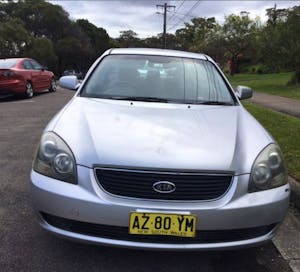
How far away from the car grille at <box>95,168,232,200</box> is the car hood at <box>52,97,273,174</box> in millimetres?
51

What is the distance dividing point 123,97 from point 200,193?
5.03ft

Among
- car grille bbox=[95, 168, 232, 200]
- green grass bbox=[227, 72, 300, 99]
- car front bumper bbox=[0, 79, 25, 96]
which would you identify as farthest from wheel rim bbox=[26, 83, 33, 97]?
car grille bbox=[95, 168, 232, 200]

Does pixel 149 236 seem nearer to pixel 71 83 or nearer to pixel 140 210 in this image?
pixel 140 210

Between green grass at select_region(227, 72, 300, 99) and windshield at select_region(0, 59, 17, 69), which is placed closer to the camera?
windshield at select_region(0, 59, 17, 69)

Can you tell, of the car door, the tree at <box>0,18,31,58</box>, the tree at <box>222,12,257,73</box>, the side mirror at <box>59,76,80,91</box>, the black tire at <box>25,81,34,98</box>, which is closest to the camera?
the side mirror at <box>59,76,80,91</box>

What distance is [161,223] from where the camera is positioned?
8.95 feet

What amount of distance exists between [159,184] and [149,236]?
33cm

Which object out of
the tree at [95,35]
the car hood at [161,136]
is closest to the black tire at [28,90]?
Answer: the car hood at [161,136]

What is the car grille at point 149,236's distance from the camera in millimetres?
2797

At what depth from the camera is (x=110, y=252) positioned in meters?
3.25

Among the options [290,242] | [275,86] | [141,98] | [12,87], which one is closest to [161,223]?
[290,242]

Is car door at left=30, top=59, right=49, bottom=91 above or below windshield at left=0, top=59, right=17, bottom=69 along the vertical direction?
below

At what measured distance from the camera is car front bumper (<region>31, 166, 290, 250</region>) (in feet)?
9.00

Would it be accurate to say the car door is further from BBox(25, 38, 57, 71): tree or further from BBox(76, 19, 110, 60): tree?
BBox(76, 19, 110, 60): tree
